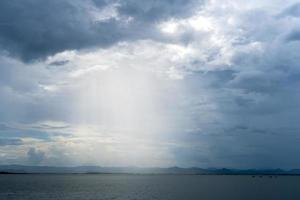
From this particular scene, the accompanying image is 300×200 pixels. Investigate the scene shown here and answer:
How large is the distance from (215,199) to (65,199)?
49667 mm

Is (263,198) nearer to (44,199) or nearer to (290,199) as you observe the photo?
(290,199)

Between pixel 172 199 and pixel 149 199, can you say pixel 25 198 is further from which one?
pixel 172 199

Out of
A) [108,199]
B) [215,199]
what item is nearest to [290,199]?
[215,199]

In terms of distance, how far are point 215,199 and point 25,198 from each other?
207 ft

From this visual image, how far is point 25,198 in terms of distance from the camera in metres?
122

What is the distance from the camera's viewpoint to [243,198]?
128375 mm

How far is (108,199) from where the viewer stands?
4715 inches

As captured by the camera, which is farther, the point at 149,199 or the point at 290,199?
the point at 290,199

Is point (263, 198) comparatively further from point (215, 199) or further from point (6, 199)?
point (6, 199)

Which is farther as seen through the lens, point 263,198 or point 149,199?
point 263,198

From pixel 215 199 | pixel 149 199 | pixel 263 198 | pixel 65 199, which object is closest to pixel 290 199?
pixel 263 198

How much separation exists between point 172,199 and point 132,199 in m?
13.1

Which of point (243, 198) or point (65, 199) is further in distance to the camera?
point (243, 198)

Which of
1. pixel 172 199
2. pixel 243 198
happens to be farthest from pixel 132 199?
pixel 243 198
